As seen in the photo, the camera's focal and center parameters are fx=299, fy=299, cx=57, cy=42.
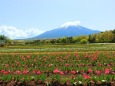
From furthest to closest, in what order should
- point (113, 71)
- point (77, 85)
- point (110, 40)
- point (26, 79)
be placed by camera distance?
point (110, 40) < point (113, 71) < point (26, 79) < point (77, 85)

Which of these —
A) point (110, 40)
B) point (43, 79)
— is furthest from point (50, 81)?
point (110, 40)

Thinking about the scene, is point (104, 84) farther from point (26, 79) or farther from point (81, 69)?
point (81, 69)

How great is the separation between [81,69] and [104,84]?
4.63m

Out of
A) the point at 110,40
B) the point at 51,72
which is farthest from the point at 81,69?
the point at 110,40

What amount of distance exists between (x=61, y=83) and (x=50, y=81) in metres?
0.50

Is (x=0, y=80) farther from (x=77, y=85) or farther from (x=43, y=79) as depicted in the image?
(x=77, y=85)

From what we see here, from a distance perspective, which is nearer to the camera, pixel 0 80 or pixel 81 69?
pixel 0 80

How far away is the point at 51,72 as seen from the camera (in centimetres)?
1628

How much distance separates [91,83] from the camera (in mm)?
11484

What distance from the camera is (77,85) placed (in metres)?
11.4

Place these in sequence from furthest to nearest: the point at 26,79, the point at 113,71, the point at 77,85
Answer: the point at 113,71, the point at 26,79, the point at 77,85

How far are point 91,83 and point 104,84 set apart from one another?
1.85 ft

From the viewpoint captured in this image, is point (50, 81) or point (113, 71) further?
point (113, 71)

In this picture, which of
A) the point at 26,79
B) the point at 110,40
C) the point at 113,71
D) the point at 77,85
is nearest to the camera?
the point at 77,85
